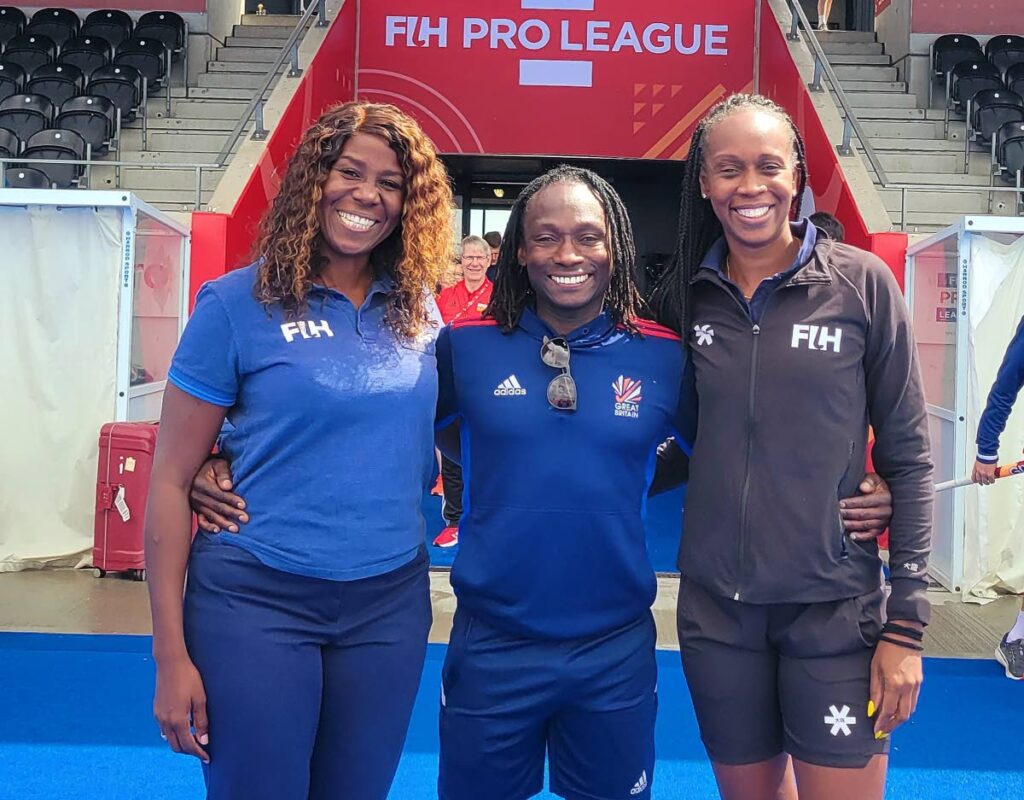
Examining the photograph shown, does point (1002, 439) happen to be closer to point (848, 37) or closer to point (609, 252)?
point (609, 252)

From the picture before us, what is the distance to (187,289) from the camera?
20.8 feet

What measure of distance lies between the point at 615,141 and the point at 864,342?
9.44 m

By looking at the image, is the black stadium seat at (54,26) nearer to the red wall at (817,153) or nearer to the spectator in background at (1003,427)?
the red wall at (817,153)

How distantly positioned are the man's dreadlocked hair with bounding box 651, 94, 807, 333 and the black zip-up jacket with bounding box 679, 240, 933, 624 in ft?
0.64

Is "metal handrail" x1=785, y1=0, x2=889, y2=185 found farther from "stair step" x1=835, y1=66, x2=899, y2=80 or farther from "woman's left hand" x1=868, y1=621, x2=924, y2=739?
"woman's left hand" x1=868, y1=621, x2=924, y2=739

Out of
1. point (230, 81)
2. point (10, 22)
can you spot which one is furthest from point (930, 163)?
point (10, 22)

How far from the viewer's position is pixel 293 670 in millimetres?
1570

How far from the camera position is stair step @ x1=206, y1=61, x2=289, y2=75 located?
37.9 ft

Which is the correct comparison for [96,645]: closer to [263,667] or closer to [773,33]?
[263,667]

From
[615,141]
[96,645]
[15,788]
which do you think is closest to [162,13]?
[615,141]

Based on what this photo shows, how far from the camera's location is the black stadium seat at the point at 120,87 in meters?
9.95

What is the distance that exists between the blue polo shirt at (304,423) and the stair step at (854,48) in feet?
41.2

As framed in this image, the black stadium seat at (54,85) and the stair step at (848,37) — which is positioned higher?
the stair step at (848,37)

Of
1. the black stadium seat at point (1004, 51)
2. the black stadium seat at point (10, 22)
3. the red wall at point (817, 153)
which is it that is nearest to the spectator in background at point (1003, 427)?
the red wall at point (817, 153)
